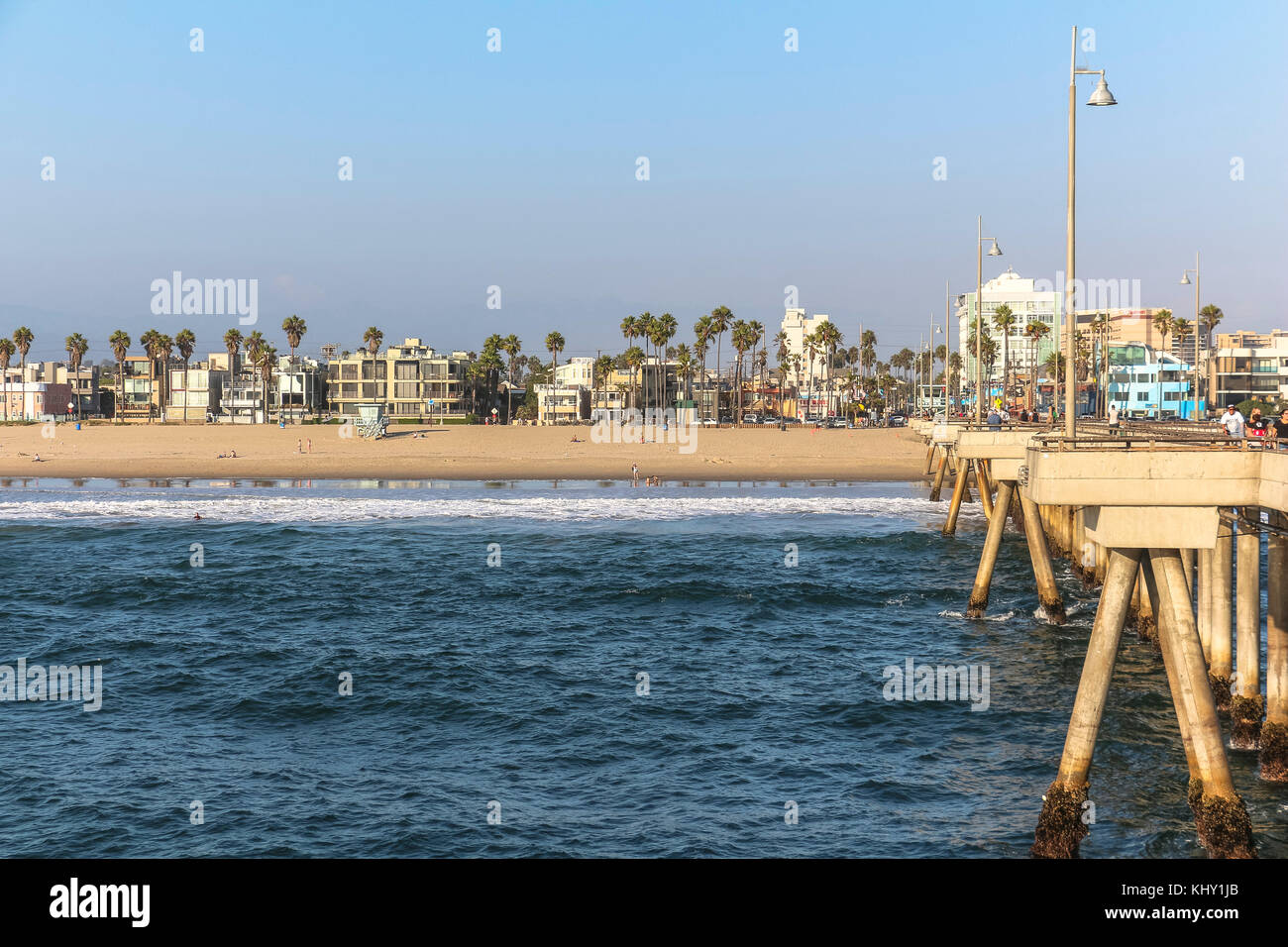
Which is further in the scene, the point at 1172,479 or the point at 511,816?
the point at 511,816

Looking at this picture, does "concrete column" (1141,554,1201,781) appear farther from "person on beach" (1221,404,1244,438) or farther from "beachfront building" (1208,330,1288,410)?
"beachfront building" (1208,330,1288,410)

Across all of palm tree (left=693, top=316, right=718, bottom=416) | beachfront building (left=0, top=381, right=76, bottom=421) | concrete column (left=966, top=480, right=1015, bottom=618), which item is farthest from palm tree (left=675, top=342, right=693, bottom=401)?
concrete column (left=966, top=480, right=1015, bottom=618)

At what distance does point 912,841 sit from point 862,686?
830 cm

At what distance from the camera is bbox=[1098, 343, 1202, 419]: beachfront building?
97.6 metres

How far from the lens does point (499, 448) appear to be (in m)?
80.9

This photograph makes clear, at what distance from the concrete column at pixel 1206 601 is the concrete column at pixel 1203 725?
21.6 ft

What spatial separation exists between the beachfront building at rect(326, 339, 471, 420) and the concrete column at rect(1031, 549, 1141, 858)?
404 feet

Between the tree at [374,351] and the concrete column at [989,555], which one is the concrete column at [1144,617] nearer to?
the concrete column at [989,555]

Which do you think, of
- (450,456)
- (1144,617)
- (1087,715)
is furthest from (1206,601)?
(450,456)
